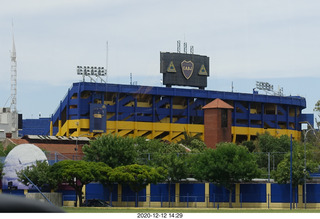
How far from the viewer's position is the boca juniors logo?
499 ft

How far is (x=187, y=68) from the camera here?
153 meters

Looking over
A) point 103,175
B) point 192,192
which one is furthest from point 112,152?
point 192,192

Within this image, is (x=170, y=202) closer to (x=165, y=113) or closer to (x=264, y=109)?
(x=165, y=113)

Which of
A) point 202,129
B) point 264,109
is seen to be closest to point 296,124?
point 264,109

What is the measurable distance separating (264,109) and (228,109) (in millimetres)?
25633

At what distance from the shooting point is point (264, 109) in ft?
531

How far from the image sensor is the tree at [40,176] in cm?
7400

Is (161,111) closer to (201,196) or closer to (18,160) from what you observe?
(201,196)

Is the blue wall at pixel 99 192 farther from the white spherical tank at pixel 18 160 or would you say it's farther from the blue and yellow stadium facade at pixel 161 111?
the blue and yellow stadium facade at pixel 161 111

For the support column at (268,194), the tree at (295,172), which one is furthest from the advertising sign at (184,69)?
the tree at (295,172)

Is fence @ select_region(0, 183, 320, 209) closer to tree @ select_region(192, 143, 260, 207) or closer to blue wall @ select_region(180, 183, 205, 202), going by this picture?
blue wall @ select_region(180, 183, 205, 202)

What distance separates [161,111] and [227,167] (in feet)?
232

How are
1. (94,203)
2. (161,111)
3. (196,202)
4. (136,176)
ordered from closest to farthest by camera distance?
(94,203) < (136,176) < (196,202) < (161,111)

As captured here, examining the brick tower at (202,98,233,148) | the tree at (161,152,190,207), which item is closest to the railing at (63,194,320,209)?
the tree at (161,152,190,207)
